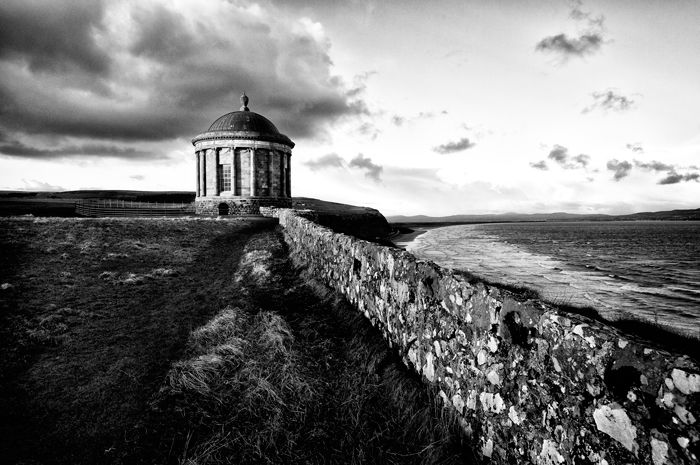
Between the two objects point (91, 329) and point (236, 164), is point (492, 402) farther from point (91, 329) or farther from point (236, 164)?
point (236, 164)

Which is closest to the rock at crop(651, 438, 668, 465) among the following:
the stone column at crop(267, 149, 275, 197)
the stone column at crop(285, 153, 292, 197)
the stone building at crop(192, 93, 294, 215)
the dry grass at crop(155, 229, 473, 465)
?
the dry grass at crop(155, 229, 473, 465)

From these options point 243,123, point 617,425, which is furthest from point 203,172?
point 617,425

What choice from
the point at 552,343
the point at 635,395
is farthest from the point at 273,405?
the point at 635,395

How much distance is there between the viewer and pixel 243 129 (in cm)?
3581

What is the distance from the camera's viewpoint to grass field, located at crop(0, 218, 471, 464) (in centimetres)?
369

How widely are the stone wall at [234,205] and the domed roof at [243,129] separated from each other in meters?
6.34

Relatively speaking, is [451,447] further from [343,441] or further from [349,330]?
[349,330]

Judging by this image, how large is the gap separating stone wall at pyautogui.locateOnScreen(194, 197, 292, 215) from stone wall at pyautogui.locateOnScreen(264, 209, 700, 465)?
33.1 metres

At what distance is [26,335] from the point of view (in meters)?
7.00

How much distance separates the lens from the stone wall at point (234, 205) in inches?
1423

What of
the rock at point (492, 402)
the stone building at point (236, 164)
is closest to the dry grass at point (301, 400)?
the rock at point (492, 402)

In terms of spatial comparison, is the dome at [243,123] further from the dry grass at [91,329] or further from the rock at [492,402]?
the rock at [492,402]

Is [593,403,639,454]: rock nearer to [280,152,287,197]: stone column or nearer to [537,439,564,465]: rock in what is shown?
[537,439,564,465]: rock

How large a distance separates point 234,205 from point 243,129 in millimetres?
7962
